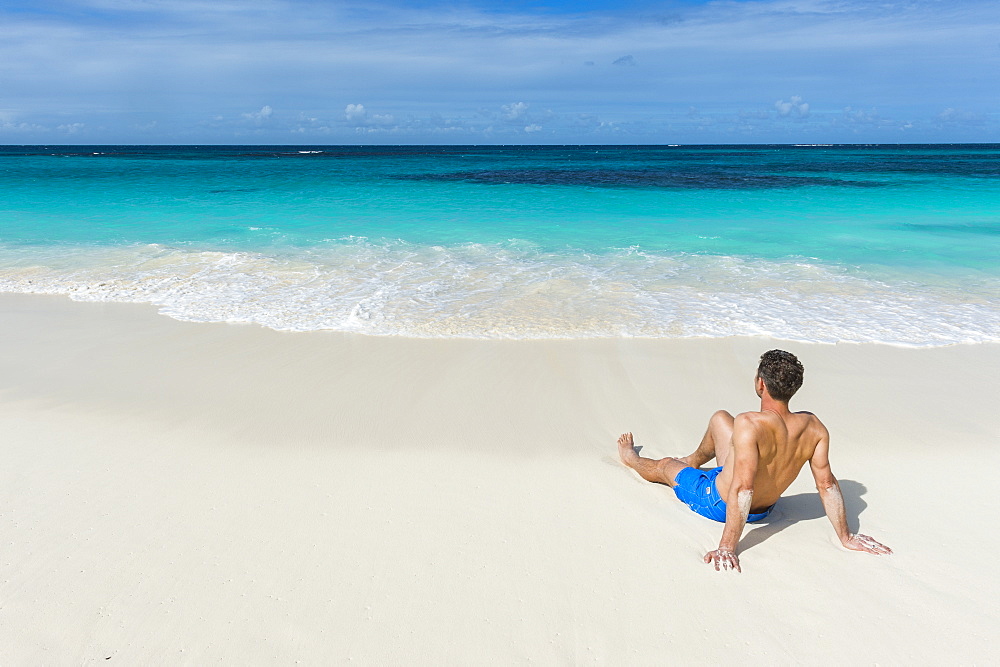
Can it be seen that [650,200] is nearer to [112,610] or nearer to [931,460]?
[931,460]

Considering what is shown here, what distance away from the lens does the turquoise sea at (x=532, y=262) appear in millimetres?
7328

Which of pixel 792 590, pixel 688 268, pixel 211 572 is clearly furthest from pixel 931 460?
pixel 688 268

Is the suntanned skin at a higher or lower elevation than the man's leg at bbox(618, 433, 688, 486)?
higher

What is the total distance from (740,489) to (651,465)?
0.82 meters

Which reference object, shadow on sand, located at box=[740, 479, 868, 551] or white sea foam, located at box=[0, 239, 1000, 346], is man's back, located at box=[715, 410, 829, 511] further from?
white sea foam, located at box=[0, 239, 1000, 346]

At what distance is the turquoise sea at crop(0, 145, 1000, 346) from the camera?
7328 mm

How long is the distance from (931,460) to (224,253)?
35.1 ft

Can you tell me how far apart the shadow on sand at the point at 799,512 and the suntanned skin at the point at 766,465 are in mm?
142

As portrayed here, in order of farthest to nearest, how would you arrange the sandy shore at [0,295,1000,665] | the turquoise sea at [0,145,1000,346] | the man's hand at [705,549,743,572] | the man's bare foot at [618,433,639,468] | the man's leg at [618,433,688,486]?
the turquoise sea at [0,145,1000,346] → the man's bare foot at [618,433,639,468] → the man's leg at [618,433,688,486] → the man's hand at [705,549,743,572] → the sandy shore at [0,295,1000,665]

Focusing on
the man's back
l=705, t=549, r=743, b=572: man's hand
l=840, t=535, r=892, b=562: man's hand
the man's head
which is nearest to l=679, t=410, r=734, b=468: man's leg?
the man's back

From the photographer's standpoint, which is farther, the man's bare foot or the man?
the man's bare foot

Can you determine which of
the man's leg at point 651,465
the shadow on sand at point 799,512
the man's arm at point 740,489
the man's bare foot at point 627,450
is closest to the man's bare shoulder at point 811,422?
the man's arm at point 740,489

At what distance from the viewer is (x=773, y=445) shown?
321cm

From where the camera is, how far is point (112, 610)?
9.01 feet
